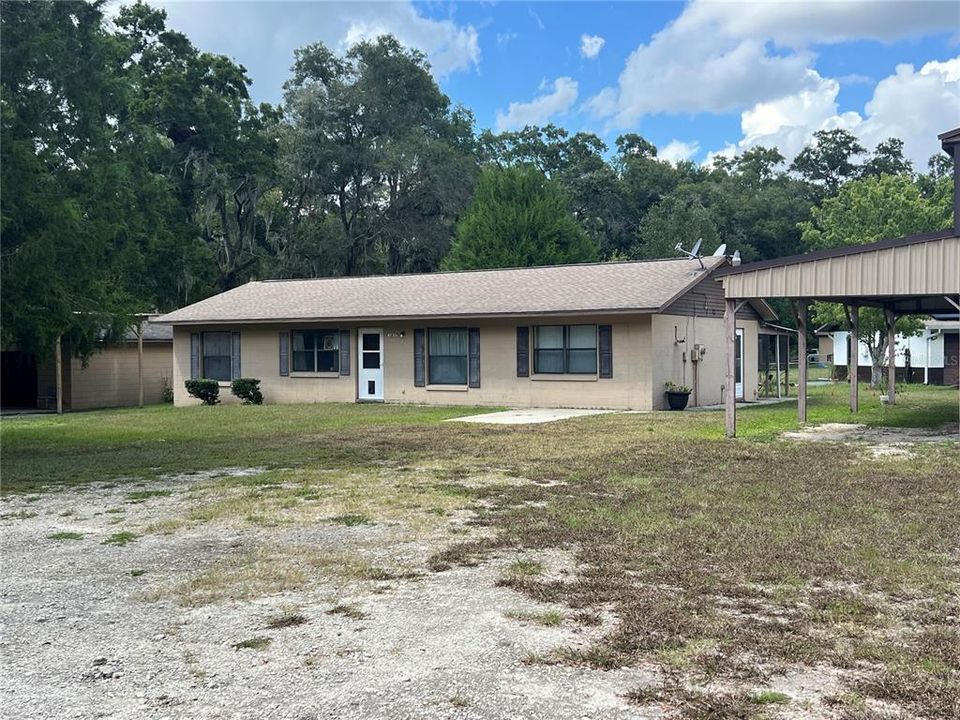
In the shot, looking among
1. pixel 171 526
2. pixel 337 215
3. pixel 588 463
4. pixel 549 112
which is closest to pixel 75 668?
pixel 171 526

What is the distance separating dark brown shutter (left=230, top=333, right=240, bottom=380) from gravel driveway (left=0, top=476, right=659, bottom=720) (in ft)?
59.0

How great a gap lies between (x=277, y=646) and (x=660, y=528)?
11.2 ft

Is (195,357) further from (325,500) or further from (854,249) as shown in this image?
(854,249)

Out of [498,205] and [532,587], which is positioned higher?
[498,205]

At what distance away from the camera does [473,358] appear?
2114cm

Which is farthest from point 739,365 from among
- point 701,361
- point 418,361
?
point 418,361

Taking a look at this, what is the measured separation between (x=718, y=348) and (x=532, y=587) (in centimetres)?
1757

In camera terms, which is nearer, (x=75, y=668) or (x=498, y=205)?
(x=75, y=668)

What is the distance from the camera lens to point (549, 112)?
5303 centimetres

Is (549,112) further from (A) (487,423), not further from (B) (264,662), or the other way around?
(B) (264,662)

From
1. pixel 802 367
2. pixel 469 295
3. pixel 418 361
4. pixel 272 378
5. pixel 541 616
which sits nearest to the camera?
pixel 541 616

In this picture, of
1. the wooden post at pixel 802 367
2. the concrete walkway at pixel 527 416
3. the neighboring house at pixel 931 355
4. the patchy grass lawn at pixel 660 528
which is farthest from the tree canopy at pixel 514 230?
the patchy grass lawn at pixel 660 528

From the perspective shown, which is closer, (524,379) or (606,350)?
(606,350)

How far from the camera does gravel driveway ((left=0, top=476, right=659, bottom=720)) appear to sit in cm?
361
